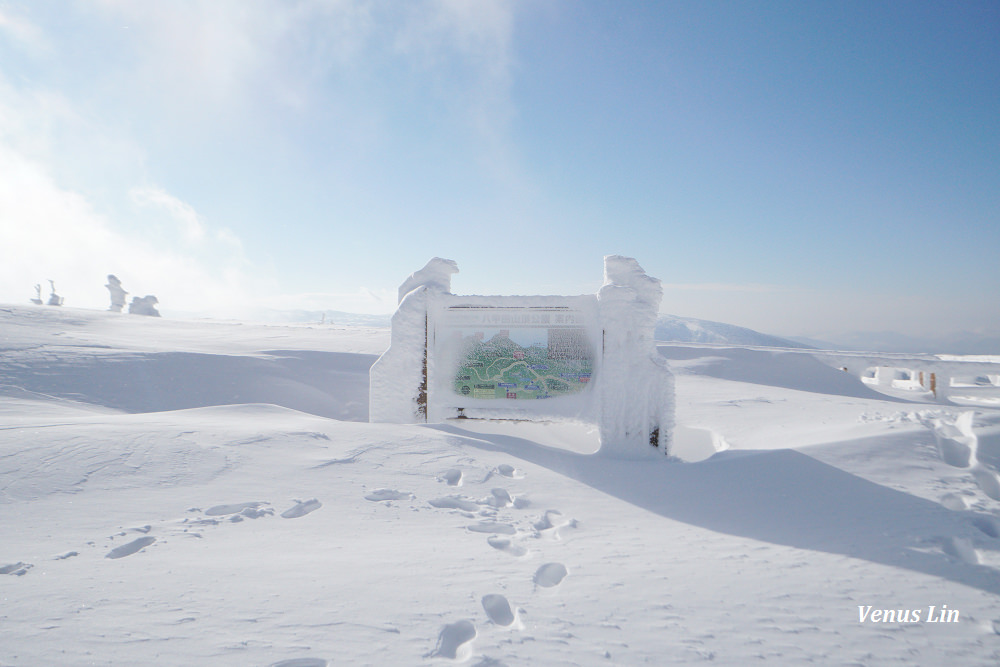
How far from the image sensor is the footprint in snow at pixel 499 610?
2.65m

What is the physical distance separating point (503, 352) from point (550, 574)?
5104 mm

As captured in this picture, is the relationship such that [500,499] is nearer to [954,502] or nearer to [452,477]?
[452,477]

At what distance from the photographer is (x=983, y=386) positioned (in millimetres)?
19812

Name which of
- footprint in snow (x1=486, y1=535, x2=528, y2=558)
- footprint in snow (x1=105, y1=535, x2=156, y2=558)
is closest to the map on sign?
footprint in snow (x1=486, y1=535, x2=528, y2=558)

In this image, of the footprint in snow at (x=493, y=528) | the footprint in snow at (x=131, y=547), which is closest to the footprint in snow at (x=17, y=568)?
the footprint in snow at (x=131, y=547)

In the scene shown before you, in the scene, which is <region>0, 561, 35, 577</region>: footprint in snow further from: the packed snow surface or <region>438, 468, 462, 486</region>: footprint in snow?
<region>438, 468, 462, 486</region>: footprint in snow

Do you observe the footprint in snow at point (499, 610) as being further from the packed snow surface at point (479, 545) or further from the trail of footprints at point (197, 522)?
the trail of footprints at point (197, 522)

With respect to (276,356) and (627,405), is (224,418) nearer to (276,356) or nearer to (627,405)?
(627,405)

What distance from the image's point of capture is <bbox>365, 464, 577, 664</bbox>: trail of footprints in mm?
2480

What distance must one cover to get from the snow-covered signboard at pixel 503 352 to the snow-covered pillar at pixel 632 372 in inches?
0.9

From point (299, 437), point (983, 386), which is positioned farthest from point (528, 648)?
point (983, 386)

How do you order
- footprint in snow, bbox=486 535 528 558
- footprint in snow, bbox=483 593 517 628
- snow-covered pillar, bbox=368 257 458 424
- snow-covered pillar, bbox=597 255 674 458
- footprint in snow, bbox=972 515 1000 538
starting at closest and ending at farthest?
1. footprint in snow, bbox=483 593 517 628
2. footprint in snow, bbox=486 535 528 558
3. footprint in snow, bbox=972 515 1000 538
4. snow-covered pillar, bbox=597 255 674 458
5. snow-covered pillar, bbox=368 257 458 424

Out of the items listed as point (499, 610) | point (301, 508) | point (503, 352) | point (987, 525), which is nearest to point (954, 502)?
point (987, 525)

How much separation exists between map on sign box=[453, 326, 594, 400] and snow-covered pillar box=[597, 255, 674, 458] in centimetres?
53
